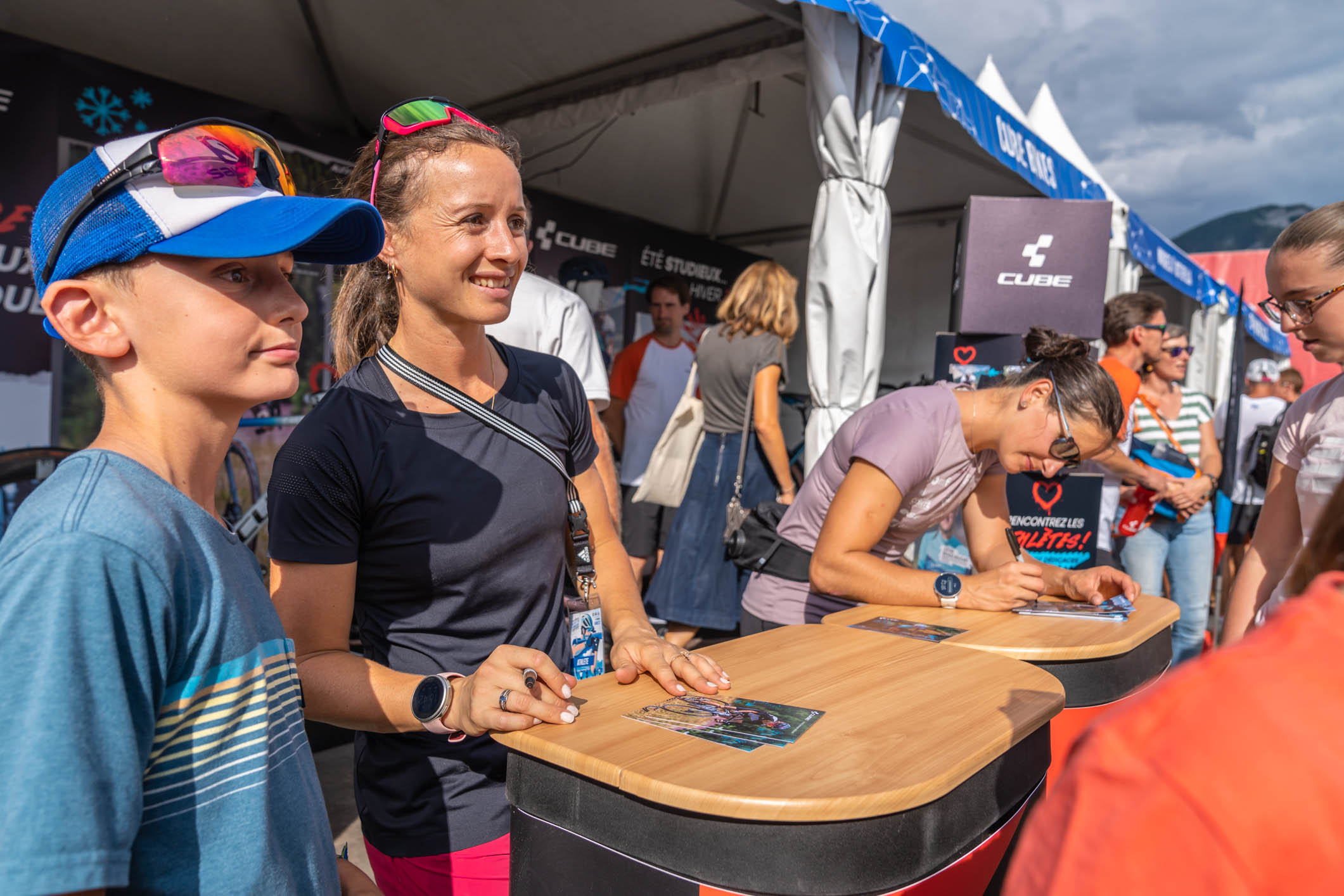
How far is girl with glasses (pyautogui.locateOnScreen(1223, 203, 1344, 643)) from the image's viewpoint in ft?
6.20

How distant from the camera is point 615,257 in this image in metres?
6.84

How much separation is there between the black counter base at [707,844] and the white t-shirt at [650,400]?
3.75 m

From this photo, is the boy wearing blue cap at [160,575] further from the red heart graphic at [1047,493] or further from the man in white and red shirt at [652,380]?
the man in white and red shirt at [652,380]

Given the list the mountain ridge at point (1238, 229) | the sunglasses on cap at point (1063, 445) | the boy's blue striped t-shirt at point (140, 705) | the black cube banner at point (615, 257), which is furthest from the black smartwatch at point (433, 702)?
the mountain ridge at point (1238, 229)

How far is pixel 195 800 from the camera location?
727 mm

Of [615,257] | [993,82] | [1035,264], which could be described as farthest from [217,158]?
[993,82]

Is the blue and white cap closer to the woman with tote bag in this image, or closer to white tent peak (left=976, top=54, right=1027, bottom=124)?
the woman with tote bag

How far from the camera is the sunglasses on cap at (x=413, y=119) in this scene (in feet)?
4.50

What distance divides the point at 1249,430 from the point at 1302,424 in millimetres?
4828

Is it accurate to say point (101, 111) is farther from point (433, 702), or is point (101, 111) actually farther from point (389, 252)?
point (433, 702)

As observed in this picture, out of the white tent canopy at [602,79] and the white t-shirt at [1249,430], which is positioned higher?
the white tent canopy at [602,79]

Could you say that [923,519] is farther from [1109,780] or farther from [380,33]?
[380,33]

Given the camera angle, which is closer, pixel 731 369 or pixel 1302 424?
pixel 1302 424

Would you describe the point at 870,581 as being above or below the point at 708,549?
above
